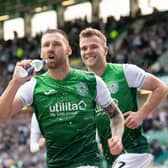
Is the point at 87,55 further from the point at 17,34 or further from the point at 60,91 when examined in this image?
the point at 17,34

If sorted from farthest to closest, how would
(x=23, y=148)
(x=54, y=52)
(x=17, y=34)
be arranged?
1. (x=17, y=34)
2. (x=23, y=148)
3. (x=54, y=52)

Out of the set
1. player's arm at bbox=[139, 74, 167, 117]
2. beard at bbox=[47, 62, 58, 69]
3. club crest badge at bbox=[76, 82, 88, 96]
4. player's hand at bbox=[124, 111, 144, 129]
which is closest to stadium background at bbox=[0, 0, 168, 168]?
player's arm at bbox=[139, 74, 167, 117]

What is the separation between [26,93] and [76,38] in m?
22.6

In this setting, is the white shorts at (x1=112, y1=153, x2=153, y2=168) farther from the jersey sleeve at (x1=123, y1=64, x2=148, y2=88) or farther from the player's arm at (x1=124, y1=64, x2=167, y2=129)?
the jersey sleeve at (x1=123, y1=64, x2=148, y2=88)

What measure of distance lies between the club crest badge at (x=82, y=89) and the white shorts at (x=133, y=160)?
3.80 ft

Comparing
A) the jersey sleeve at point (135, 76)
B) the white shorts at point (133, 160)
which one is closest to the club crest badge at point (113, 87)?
the jersey sleeve at point (135, 76)

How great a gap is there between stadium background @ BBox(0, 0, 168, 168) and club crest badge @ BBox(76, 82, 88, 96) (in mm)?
12154

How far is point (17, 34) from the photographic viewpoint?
34531mm

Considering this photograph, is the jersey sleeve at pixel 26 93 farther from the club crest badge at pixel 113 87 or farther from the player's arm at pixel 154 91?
the player's arm at pixel 154 91

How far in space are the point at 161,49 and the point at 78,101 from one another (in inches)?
763

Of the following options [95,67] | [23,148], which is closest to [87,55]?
[95,67]

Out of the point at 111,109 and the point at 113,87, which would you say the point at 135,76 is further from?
the point at 111,109

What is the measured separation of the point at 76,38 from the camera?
2717cm

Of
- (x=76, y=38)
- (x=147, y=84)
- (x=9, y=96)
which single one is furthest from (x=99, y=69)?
(x=76, y=38)
